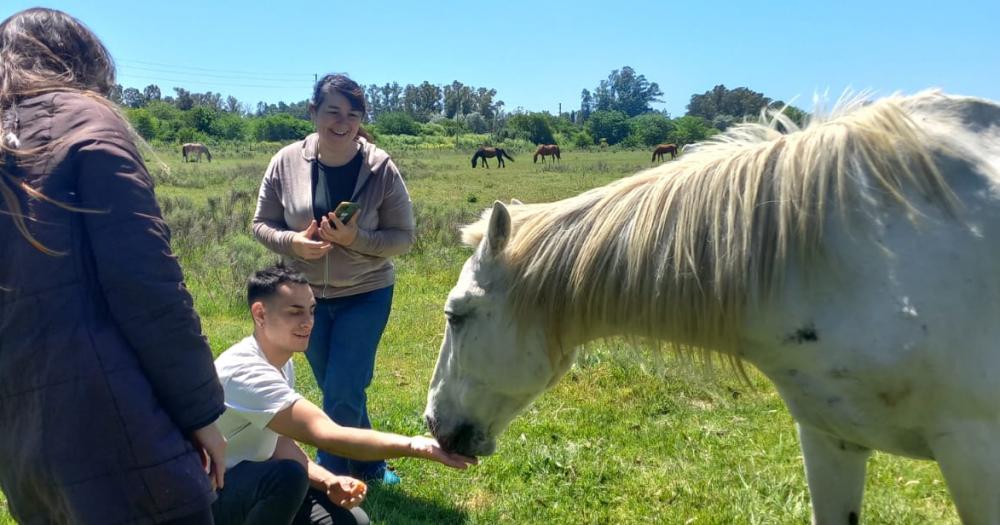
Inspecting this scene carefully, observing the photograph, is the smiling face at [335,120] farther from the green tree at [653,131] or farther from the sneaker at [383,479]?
the green tree at [653,131]

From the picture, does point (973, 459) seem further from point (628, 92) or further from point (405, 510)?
point (628, 92)

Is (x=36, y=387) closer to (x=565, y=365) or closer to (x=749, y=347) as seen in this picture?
(x=565, y=365)

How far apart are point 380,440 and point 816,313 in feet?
4.49

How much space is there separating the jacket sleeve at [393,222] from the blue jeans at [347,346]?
0.85ft

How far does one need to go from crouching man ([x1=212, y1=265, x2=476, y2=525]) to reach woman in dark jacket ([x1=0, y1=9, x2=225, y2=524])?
0.77m

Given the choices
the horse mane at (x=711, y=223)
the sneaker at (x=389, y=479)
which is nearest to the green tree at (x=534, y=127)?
A: the sneaker at (x=389, y=479)

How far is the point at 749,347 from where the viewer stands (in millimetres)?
2293

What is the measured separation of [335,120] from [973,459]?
2.72 metres

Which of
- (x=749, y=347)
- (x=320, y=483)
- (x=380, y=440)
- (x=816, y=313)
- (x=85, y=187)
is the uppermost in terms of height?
(x=85, y=187)

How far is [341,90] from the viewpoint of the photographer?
10.8 ft

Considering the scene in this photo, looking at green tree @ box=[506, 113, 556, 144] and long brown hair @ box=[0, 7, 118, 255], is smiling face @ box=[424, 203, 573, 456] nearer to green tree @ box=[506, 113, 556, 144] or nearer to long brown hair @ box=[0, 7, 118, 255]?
long brown hair @ box=[0, 7, 118, 255]

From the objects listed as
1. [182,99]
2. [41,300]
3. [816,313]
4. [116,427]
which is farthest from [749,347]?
[182,99]

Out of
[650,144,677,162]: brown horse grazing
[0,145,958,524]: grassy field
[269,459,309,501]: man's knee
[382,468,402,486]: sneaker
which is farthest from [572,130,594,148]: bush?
[269,459,309,501]: man's knee

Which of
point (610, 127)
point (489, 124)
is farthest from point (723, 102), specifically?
point (489, 124)
